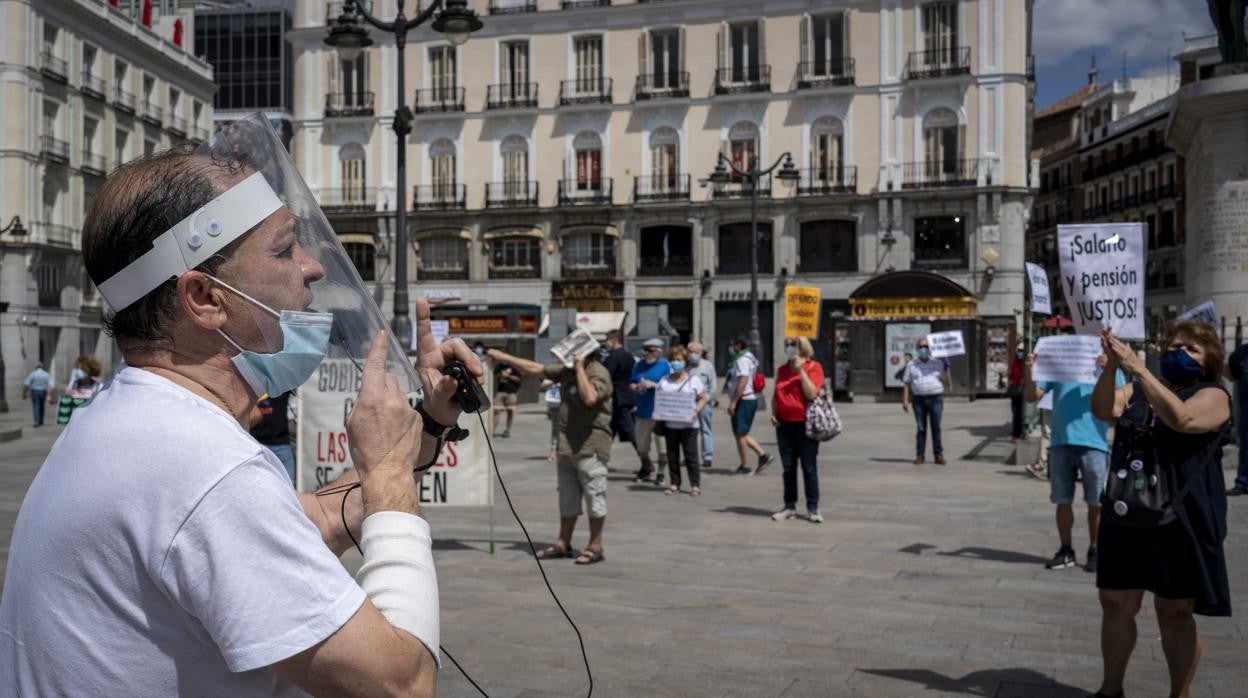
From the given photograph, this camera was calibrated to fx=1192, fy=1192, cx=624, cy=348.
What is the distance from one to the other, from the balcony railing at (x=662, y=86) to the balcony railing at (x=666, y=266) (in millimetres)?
5883

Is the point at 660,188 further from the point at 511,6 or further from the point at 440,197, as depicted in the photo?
the point at 511,6

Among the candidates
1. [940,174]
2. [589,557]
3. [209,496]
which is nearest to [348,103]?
[940,174]

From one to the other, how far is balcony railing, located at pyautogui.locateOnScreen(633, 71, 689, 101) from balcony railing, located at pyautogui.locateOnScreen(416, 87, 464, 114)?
687 centimetres

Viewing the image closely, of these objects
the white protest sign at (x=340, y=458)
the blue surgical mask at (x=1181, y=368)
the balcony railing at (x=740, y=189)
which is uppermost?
the balcony railing at (x=740, y=189)

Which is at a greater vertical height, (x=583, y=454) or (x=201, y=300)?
(x=201, y=300)

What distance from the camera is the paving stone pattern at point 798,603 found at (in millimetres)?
5316

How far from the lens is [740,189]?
139 feet

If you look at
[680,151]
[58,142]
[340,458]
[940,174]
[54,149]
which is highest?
[58,142]

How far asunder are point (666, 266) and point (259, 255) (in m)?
42.2

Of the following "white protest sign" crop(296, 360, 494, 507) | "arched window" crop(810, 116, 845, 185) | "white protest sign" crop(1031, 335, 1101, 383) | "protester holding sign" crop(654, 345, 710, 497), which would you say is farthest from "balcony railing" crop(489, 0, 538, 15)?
"white protest sign" crop(1031, 335, 1101, 383)

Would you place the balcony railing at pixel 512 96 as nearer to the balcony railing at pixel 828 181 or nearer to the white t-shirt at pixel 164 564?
the balcony railing at pixel 828 181

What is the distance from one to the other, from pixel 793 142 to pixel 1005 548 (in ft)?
115

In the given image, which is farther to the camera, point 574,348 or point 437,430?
point 574,348

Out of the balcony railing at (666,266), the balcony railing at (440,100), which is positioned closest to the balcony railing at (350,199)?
the balcony railing at (440,100)
